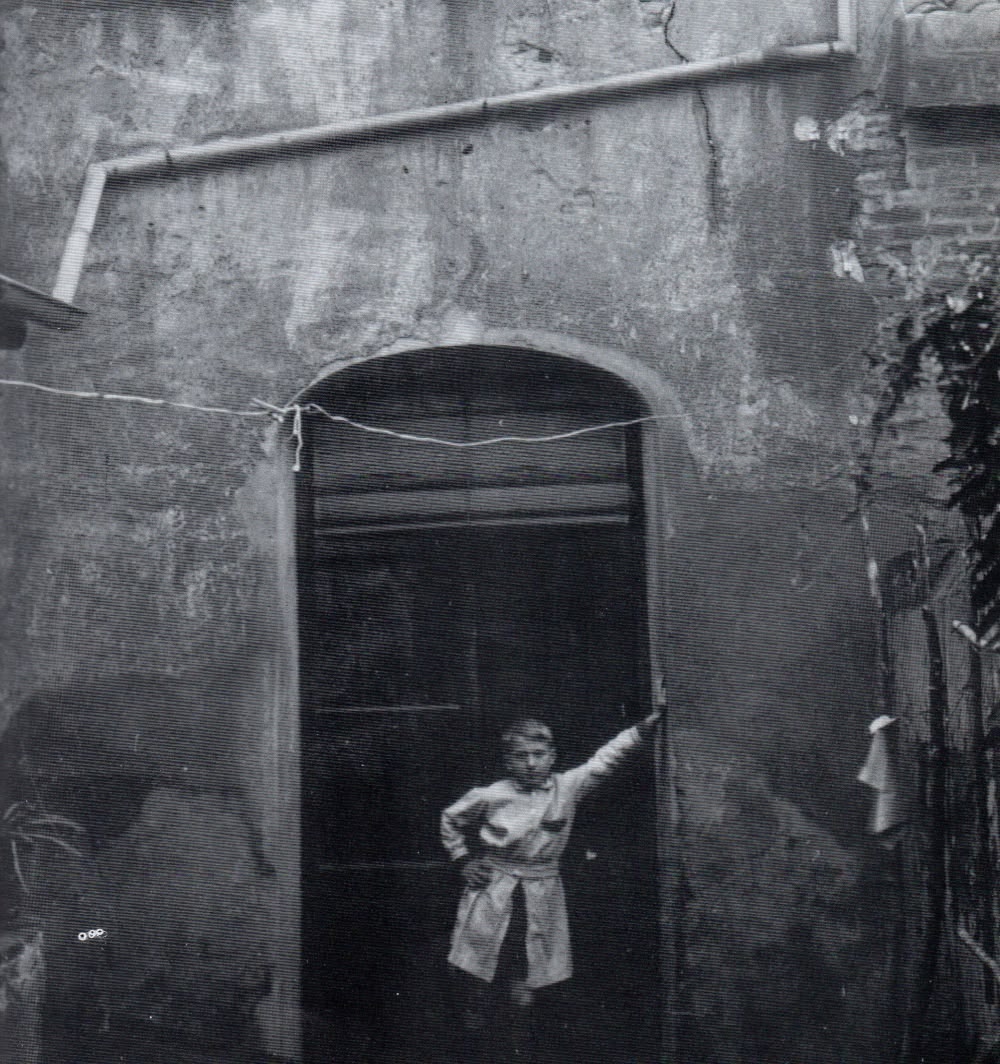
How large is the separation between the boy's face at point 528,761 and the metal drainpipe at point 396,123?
6.91 ft

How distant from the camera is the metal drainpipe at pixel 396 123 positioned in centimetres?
378

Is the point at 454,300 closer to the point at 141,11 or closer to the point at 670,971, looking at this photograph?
the point at 141,11

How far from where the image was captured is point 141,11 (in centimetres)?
404

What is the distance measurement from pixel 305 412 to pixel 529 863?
1.69 m

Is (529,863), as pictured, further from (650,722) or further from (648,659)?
(648,659)

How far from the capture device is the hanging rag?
12.0ft

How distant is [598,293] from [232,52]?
1.52m

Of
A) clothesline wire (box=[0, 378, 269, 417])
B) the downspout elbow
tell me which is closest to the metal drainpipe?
the downspout elbow

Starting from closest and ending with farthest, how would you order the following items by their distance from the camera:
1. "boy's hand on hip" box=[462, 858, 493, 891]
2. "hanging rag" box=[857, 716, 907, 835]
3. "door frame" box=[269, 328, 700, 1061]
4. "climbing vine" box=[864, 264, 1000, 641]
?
1. "climbing vine" box=[864, 264, 1000, 641]
2. "hanging rag" box=[857, 716, 907, 835]
3. "door frame" box=[269, 328, 700, 1061]
4. "boy's hand on hip" box=[462, 858, 493, 891]

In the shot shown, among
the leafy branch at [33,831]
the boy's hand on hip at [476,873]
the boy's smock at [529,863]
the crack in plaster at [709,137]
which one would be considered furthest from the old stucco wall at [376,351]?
the boy's hand on hip at [476,873]

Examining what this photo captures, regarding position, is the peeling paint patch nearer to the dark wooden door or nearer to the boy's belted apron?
the dark wooden door

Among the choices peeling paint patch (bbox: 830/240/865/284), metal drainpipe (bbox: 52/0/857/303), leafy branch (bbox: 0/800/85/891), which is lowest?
leafy branch (bbox: 0/800/85/891)

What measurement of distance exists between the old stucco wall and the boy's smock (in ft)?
1.27

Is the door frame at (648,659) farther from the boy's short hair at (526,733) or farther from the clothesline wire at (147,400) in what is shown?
the boy's short hair at (526,733)
